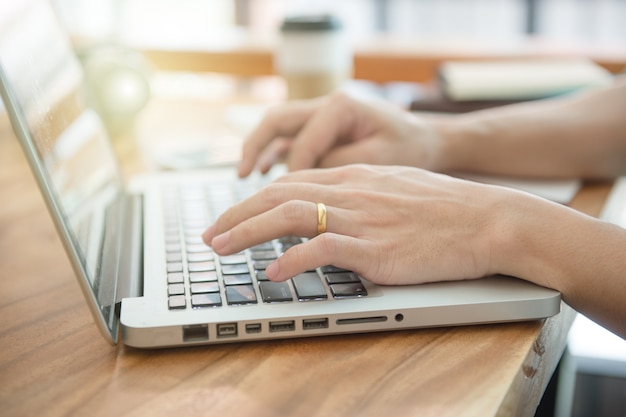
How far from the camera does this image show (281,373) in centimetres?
50

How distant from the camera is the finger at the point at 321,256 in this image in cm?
57

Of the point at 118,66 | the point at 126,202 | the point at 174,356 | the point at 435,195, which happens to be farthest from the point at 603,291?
the point at 118,66

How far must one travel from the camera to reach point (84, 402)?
1.56 feet

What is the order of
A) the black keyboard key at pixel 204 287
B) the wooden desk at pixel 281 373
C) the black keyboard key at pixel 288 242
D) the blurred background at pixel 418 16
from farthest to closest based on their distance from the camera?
1. the blurred background at pixel 418 16
2. the black keyboard key at pixel 288 242
3. the black keyboard key at pixel 204 287
4. the wooden desk at pixel 281 373

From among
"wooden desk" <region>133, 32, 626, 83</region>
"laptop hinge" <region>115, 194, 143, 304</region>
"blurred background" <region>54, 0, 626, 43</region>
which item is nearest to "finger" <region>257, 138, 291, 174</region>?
"laptop hinge" <region>115, 194, 143, 304</region>

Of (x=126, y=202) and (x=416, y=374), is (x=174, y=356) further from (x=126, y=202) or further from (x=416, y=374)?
(x=126, y=202)

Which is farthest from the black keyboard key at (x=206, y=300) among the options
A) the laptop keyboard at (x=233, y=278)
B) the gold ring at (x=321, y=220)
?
the gold ring at (x=321, y=220)

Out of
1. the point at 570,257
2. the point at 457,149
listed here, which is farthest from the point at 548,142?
the point at 570,257

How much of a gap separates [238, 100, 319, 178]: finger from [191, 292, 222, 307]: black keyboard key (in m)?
0.35

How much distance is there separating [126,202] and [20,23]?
22 cm

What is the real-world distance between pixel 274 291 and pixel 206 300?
0.05 m

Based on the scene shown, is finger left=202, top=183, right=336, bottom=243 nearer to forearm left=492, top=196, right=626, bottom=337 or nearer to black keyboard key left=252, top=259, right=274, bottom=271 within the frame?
black keyboard key left=252, top=259, right=274, bottom=271

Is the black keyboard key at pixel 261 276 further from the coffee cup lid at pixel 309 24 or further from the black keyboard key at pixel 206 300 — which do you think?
the coffee cup lid at pixel 309 24

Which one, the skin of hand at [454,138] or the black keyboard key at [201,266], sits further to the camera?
the skin of hand at [454,138]
